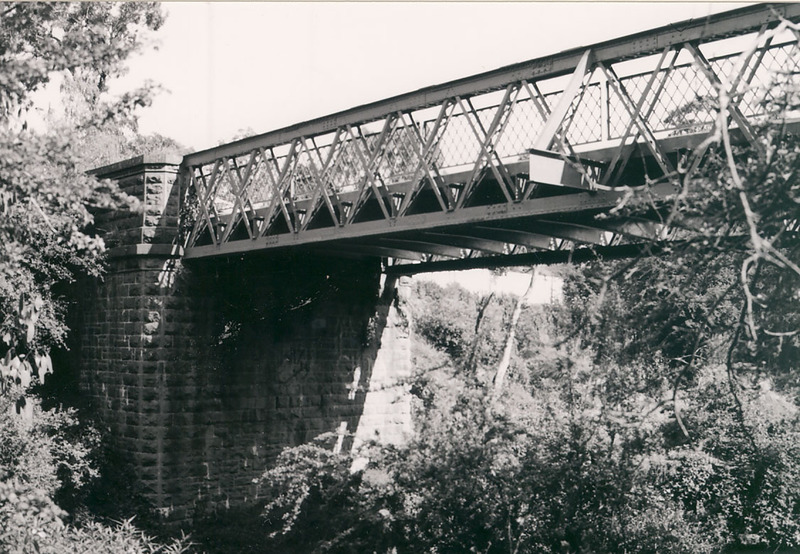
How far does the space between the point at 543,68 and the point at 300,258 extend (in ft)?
25.3

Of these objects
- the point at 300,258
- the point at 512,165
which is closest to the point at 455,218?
the point at 512,165

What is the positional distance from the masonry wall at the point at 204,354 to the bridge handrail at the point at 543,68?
8.16 feet

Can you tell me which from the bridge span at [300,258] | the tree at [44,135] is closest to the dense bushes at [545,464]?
the bridge span at [300,258]

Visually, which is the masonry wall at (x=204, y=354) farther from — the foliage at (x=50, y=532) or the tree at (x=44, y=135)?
the tree at (x=44, y=135)

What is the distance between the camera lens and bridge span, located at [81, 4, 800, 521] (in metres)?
9.86

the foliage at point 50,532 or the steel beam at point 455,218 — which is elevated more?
the steel beam at point 455,218

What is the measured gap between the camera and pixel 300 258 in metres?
16.0

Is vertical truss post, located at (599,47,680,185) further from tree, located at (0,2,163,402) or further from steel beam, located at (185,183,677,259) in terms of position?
tree, located at (0,2,163,402)

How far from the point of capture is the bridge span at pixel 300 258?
9.86 metres

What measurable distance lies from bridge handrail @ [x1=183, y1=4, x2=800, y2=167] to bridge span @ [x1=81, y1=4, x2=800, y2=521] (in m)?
0.03

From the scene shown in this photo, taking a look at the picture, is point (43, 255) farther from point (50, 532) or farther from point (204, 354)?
point (50, 532)

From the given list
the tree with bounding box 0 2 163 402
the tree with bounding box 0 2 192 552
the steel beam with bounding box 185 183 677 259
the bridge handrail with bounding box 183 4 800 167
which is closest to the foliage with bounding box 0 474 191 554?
the tree with bounding box 0 2 192 552

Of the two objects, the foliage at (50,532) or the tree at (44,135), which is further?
the foliage at (50,532)

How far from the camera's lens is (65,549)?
1210cm
